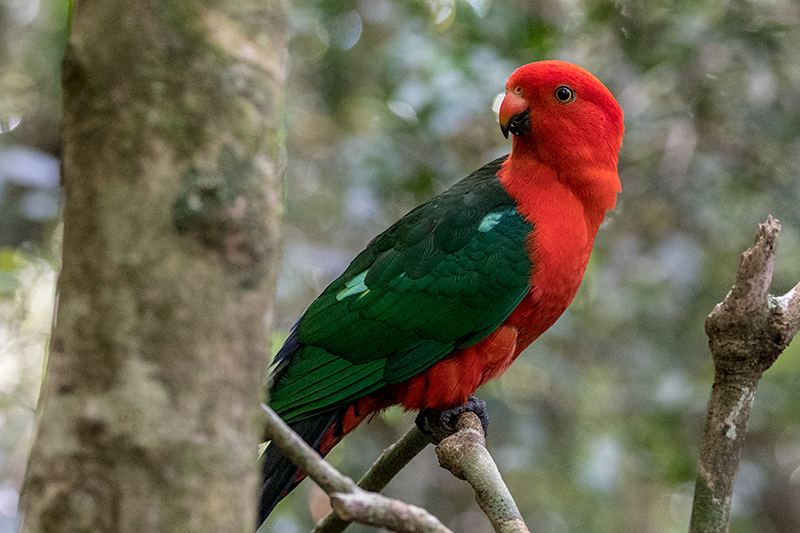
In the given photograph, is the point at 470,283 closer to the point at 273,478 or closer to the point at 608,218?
the point at 273,478

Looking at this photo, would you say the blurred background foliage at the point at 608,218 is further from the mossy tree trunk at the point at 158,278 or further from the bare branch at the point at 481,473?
the mossy tree trunk at the point at 158,278

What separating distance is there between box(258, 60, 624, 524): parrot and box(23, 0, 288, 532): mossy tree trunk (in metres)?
1.37

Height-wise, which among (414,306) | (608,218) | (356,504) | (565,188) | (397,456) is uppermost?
(608,218)

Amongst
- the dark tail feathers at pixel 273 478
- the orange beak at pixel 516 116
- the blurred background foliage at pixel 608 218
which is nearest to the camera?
the dark tail feathers at pixel 273 478

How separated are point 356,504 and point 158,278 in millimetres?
345

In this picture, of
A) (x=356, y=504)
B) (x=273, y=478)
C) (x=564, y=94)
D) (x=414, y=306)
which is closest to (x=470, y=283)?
(x=414, y=306)

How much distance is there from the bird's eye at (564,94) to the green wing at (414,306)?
0.33 meters

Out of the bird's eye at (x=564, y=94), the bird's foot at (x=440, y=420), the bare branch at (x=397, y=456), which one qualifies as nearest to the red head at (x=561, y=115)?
the bird's eye at (x=564, y=94)

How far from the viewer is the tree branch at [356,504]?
0.81m

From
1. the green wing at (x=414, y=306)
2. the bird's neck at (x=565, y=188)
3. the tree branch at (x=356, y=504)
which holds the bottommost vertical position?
the tree branch at (x=356, y=504)

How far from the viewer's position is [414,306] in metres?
2.21

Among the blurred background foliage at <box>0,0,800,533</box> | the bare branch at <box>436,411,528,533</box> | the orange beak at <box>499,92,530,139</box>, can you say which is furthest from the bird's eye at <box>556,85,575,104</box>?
the bare branch at <box>436,411,528,533</box>

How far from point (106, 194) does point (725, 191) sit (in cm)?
392

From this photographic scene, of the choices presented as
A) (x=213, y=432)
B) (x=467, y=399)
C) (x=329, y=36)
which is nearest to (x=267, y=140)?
(x=213, y=432)
